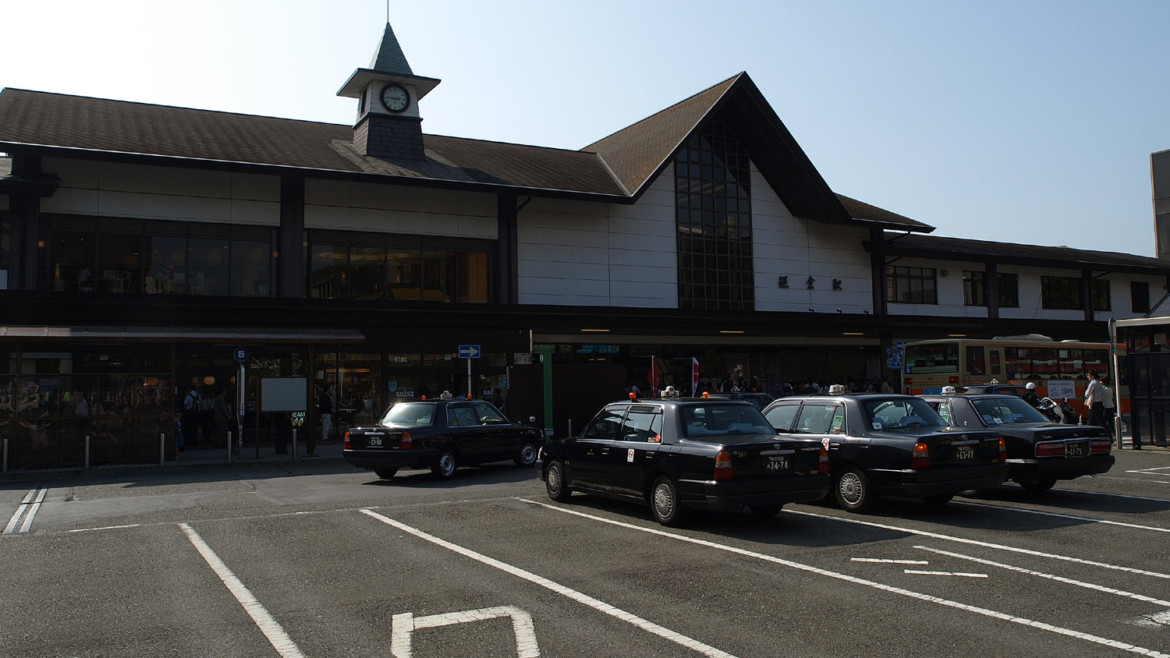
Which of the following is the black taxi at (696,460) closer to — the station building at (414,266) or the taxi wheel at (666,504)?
the taxi wheel at (666,504)

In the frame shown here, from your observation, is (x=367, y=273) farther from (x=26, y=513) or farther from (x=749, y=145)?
(x=749, y=145)

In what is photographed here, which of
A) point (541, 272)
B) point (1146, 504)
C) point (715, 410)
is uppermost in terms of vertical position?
point (541, 272)

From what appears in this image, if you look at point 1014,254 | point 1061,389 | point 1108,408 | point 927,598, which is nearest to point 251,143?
point 1108,408

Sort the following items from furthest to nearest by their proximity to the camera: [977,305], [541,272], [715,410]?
[977,305], [541,272], [715,410]

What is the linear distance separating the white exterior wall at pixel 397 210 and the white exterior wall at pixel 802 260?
11332mm

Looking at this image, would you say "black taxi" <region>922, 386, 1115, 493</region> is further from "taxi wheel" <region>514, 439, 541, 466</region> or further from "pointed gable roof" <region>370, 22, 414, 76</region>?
"pointed gable roof" <region>370, 22, 414, 76</region>

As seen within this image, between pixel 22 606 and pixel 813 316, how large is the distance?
30.5 metres

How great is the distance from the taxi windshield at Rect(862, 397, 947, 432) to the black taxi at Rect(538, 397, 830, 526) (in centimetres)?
134

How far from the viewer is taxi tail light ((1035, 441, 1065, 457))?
1259 cm

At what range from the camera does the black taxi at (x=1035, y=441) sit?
12617 millimetres

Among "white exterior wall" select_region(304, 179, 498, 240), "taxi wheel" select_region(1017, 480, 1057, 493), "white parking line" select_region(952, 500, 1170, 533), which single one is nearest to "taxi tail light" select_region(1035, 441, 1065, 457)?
"taxi wheel" select_region(1017, 480, 1057, 493)

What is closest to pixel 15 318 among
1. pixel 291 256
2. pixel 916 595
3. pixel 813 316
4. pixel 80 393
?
pixel 80 393

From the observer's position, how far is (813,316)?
114 ft

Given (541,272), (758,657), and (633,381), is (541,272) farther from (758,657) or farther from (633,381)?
(758,657)
